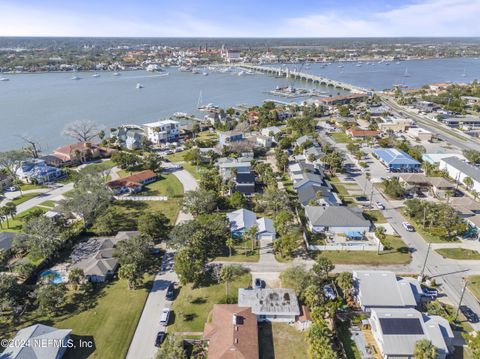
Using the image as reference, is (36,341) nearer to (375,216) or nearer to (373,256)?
(373,256)

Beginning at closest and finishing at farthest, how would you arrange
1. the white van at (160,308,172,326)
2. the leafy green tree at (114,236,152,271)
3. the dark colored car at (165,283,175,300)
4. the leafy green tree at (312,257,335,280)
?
the white van at (160,308,172,326)
the dark colored car at (165,283,175,300)
the leafy green tree at (312,257,335,280)
the leafy green tree at (114,236,152,271)

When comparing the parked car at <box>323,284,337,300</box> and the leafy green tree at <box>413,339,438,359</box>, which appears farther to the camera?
the parked car at <box>323,284,337,300</box>

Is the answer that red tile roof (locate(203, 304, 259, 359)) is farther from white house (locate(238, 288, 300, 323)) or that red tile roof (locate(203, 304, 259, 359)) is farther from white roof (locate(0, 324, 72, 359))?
white roof (locate(0, 324, 72, 359))

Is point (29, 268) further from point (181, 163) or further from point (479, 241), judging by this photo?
point (479, 241)

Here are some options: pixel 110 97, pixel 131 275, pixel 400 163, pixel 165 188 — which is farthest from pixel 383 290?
pixel 110 97

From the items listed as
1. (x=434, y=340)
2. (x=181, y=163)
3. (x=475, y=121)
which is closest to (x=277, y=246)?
(x=434, y=340)

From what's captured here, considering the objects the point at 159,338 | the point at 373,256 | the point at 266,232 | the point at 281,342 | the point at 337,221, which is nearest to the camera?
the point at 281,342

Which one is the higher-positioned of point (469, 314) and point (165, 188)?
point (165, 188)

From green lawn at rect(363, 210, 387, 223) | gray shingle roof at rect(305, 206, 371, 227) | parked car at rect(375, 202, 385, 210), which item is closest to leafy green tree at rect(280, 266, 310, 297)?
gray shingle roof at rect(305, 206, 371, 227)
